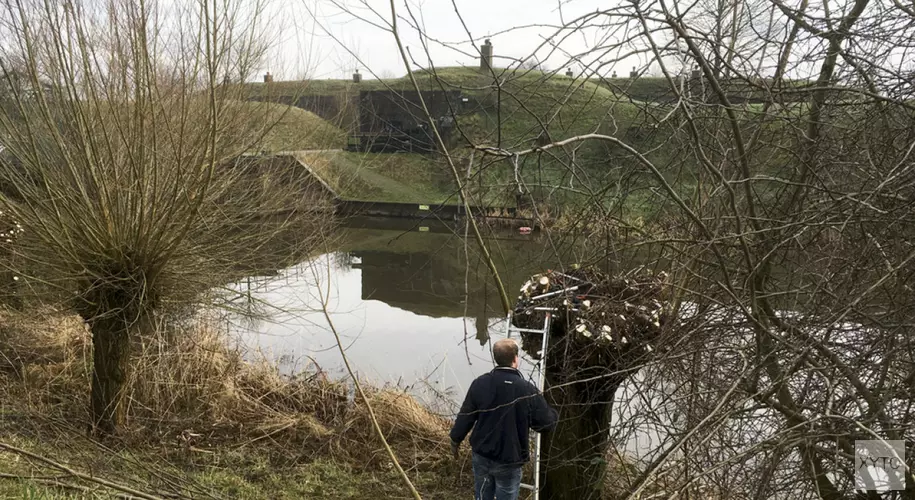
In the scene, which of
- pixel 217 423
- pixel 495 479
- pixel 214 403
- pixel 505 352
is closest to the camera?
pixel 505 352

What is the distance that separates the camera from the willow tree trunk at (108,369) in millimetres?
5441

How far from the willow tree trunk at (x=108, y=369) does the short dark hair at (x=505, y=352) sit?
3.55 metres

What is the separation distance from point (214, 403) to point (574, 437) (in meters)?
4.08

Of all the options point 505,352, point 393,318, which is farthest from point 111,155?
point 393,318

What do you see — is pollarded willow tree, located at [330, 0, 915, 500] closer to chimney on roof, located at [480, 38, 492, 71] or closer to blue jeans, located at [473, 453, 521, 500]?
chimney on roof, located at [480, 38, 492, 71]

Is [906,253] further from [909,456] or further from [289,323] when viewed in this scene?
[289,323]

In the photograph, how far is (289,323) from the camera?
368 inches

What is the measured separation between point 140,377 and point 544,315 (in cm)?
458

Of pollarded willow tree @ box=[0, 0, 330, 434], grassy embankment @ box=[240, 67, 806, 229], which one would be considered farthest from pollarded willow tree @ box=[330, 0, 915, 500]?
pollarded willow tree @ box=[0, 0, 330, 434]

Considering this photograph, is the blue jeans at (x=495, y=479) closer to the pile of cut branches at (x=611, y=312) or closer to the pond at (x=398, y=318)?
the pond at (x=398, y=318)

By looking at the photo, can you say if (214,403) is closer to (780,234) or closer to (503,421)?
(503,421)

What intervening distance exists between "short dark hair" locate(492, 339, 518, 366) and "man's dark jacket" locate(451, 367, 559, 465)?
0.05 meters

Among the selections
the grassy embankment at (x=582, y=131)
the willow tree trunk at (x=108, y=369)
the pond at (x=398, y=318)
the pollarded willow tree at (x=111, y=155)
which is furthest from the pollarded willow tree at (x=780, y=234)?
the willow tree trunk at (x=108, y=369)

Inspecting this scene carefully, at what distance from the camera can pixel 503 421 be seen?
3.91m
